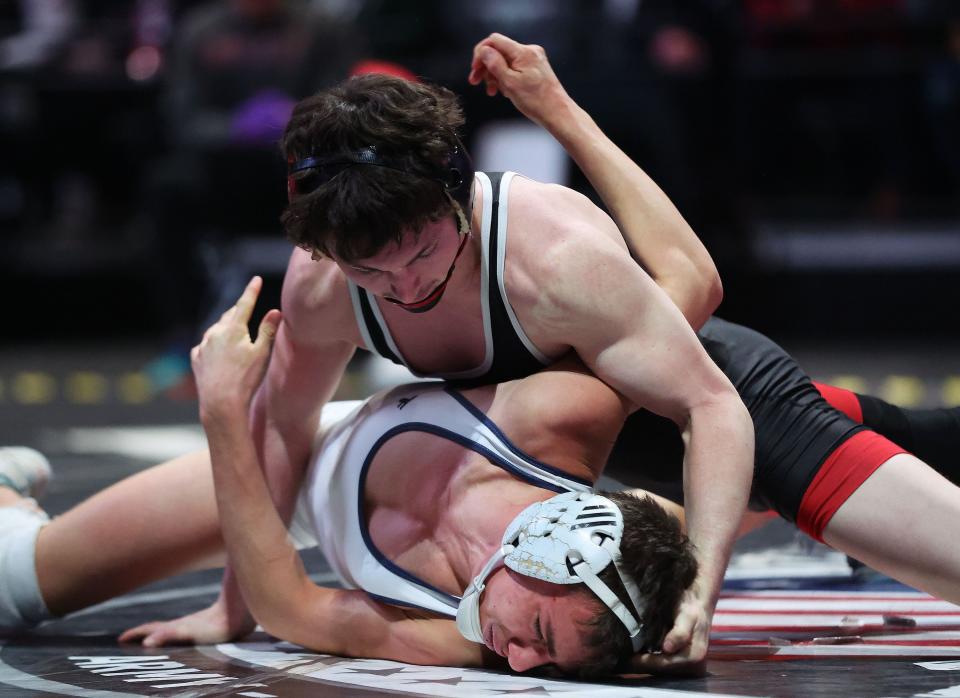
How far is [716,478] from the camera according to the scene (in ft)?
8.21

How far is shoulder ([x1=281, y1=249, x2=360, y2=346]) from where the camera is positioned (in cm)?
269

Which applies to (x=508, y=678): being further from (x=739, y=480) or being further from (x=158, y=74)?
(x=158, y=74)

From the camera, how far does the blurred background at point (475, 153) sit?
7.21 metres

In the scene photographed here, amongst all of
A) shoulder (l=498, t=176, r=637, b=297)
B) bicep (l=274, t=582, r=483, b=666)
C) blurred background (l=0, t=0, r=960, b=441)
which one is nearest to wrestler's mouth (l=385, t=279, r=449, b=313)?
shoulder (l=498, t=176, r=637, b=297)

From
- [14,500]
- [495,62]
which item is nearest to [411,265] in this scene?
[495,62]

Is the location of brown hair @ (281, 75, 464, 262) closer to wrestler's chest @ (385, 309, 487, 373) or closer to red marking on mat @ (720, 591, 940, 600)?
wrestler's chest @ (385, 309, 487, 373)

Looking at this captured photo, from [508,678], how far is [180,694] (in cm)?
52

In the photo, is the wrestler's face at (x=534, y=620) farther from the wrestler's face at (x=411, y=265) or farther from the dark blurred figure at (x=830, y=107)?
the dark blurred figure at (x=830, y=107)

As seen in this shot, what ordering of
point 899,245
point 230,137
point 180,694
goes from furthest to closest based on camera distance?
point 899,245, point 230,137, point 180,694

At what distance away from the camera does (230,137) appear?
23.4 ft

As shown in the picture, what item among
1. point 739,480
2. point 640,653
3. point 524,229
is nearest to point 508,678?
point 640,653

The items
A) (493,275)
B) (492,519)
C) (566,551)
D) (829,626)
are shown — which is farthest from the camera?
(829,626)

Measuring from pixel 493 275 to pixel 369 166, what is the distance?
342 mm

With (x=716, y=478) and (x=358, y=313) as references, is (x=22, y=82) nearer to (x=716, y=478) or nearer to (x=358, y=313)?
(x=358, y=313)
